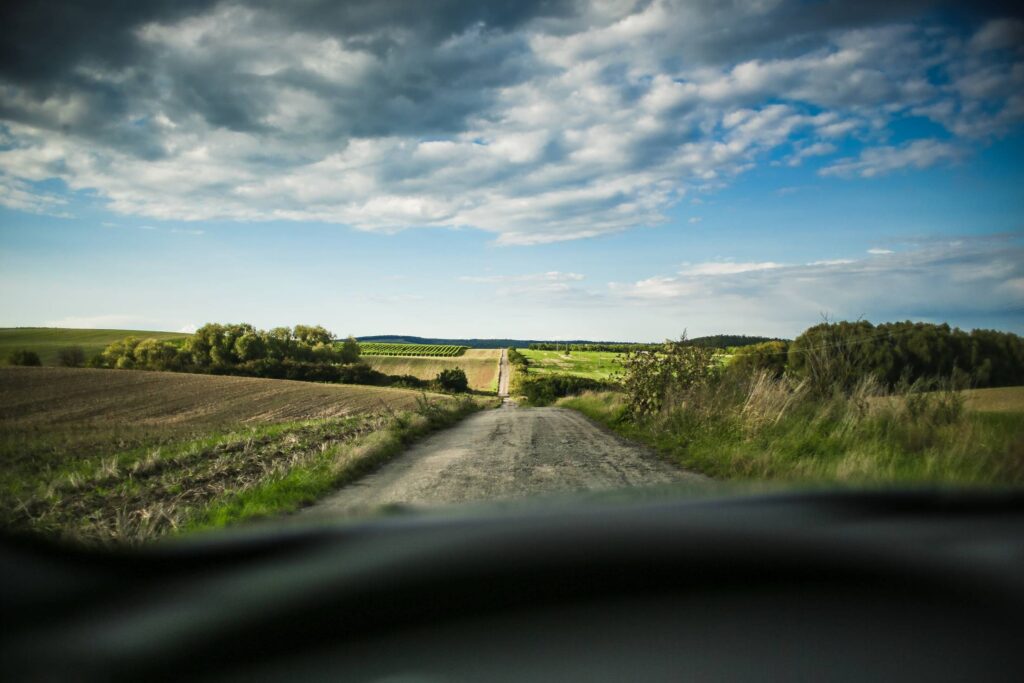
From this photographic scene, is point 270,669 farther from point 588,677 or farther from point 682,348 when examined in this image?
point 682,348

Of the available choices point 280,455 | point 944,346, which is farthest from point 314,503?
point 944,346

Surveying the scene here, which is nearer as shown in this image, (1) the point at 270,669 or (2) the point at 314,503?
(1) the point at 270,669

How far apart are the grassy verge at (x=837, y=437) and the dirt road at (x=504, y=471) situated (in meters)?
0.82

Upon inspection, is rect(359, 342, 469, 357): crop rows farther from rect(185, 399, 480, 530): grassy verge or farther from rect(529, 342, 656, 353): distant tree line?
rect(185, 399, 480, 530): grassy verge

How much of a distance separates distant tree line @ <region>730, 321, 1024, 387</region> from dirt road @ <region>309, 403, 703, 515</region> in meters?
3.34

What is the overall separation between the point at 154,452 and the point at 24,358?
30.8 m

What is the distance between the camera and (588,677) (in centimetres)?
56

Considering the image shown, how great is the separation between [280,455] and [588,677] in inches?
474

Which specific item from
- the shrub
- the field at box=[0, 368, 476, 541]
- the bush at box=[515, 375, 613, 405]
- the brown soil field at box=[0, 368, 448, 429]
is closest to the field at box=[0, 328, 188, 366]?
the brown soil field at box=[0, 368, 448, 429]

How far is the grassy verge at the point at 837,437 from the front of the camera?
4141 millimetres

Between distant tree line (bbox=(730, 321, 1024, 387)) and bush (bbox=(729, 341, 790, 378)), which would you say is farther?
bush (bbox=(729, 341, 790, 378))

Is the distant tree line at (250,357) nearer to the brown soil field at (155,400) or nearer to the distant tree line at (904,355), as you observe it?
the brown soil field at (155,400)

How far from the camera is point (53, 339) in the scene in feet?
153

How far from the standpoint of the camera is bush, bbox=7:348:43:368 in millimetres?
33094
